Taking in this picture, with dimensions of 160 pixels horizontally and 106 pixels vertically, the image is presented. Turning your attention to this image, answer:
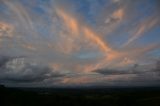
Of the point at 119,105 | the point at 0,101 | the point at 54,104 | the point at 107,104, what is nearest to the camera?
the point at 0,101

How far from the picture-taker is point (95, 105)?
134875 mm

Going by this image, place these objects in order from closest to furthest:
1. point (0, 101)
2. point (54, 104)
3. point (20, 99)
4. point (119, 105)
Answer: point (0, 101), point (20, 99), point (54, 104), point (119, 105)

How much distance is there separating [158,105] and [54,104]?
232 feet

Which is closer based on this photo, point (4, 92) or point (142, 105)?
point (4, 92)

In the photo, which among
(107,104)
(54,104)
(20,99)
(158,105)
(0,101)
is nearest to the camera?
(0,101)

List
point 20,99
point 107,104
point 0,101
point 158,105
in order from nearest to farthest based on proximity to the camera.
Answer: point 0,101
point 20,99
point 107,104
point 158,105

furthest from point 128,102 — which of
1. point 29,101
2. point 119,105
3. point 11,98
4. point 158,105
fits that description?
point 11,98

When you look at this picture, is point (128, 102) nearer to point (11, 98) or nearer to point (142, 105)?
point (142, 105)

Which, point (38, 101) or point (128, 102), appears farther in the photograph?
point (128, 102)

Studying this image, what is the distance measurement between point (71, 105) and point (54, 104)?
335 inches

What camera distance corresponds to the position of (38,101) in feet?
397

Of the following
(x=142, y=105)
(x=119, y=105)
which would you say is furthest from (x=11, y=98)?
(x=142, y=105)

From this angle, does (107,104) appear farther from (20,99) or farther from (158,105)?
(20,99)

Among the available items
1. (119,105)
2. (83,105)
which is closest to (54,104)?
(83,105)
